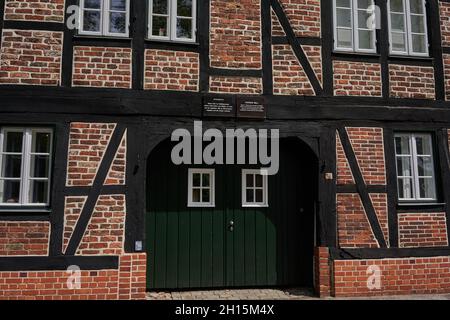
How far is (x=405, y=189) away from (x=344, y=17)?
304 centimetres

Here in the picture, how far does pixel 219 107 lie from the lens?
6.09 meters

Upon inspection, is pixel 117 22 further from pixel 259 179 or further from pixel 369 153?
pixel 369 153

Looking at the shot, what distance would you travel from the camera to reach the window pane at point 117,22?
606 cm

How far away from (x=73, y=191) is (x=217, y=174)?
7.38ft

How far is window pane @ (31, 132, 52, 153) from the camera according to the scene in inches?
228

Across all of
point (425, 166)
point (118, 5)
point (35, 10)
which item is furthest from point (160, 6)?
point (425, 166)

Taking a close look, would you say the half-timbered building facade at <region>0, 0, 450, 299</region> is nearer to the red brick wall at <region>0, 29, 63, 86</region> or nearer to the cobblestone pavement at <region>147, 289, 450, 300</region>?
the red brick wall at <region>0, 29, 63, 86</region>

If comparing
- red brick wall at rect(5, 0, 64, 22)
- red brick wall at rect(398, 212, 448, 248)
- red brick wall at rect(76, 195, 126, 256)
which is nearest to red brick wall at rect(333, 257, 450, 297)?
red brick wall at rect(398, 212, 448, 248)

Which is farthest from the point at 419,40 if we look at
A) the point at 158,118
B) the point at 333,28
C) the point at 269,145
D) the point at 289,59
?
the point at 158,118

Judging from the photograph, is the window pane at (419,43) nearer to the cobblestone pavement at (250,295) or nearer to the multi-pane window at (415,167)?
the multi-pane window at (415,167)

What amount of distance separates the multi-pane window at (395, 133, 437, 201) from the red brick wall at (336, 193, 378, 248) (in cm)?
81

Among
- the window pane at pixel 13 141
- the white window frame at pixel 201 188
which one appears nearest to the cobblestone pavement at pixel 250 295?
the white window frame at pixel 201 188

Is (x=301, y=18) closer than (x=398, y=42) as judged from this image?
Yes

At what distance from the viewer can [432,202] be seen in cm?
652
